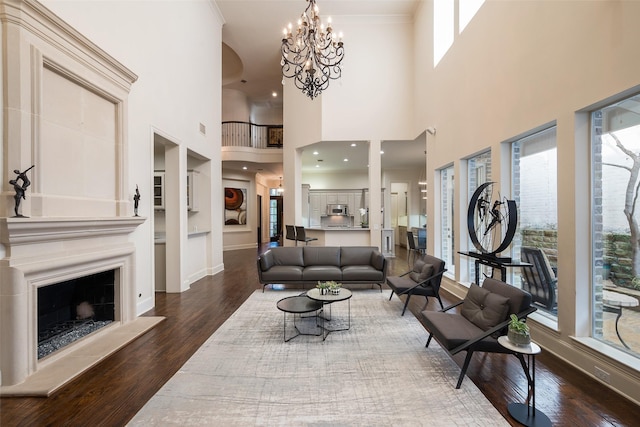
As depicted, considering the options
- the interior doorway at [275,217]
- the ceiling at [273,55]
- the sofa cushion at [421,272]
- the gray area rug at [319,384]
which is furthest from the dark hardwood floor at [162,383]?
the interior doorway at [275,217]

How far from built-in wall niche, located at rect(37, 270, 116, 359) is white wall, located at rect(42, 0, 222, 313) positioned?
1.57 feet

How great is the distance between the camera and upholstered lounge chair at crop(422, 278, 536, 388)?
250 centimetres

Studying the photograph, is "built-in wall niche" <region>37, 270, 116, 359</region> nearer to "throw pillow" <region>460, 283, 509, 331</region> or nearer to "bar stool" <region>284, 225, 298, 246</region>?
"throw pillow" <region>460, 283, 509, 331</region>

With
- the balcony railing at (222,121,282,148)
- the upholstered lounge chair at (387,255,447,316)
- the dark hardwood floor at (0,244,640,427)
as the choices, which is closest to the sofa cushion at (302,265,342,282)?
the upholstered lounge chair at (387,255,447,316)

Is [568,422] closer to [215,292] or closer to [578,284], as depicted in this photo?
[578,284]

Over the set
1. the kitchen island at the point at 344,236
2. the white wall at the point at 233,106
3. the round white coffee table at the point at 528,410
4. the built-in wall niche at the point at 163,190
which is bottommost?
the round white coffee table at the point at 528,410

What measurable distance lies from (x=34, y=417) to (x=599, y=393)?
4.33 meters

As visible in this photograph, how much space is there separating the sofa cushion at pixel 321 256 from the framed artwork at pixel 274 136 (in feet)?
23.4

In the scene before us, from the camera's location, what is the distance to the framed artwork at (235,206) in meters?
11.8

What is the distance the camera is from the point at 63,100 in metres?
3.10


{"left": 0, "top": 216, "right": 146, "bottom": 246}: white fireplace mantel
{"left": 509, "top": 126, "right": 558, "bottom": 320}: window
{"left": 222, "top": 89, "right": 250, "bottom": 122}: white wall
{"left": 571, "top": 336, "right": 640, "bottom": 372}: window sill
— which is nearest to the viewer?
{"left": 571, "top": 336, "right": 640, "bottom": 372}: window sill

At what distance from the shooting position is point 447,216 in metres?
6.31

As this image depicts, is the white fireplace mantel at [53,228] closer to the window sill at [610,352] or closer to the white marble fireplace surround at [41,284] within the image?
the white marble fireplace surround at [41,284]

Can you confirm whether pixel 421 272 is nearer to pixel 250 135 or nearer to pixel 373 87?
pixel 373 87
